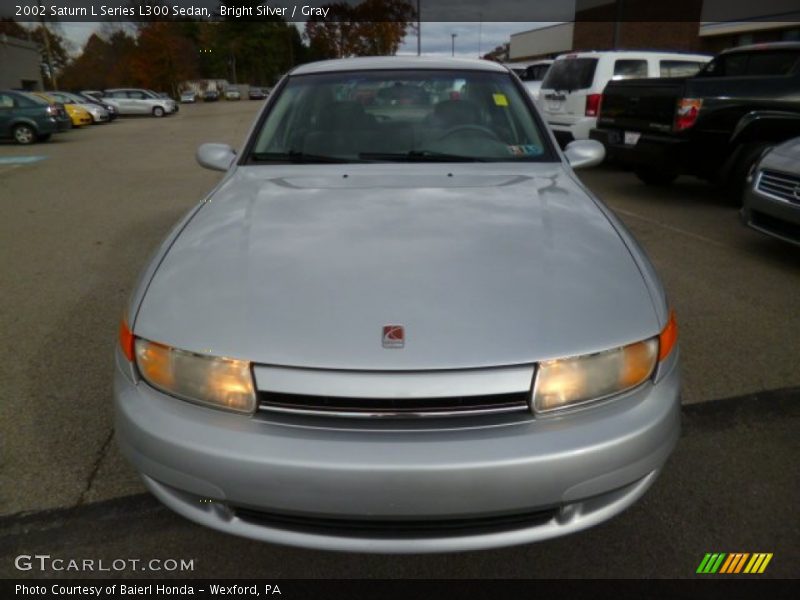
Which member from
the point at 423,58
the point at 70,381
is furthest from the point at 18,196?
the point at 423,58

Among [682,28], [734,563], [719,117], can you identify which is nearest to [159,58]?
[682,28]

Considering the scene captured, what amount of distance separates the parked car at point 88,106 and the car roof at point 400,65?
2543 centimetres

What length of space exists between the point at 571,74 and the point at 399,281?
9384 millimetres

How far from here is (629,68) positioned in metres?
9.73

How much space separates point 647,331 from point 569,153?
1.77 m

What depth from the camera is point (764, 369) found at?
315 centimetres

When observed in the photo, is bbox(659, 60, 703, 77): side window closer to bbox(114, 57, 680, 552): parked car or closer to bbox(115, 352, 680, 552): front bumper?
bbox(114, 57, 680, 552): parked car

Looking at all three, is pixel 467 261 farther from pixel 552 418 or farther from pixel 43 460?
pixel 43 460

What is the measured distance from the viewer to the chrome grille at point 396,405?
60.1 inches

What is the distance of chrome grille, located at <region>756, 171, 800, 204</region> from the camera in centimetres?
450

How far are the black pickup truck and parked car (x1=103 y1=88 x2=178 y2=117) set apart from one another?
33.5m

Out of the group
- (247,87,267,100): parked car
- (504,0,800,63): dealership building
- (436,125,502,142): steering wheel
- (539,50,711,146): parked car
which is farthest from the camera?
(247,87,267,100): parked car

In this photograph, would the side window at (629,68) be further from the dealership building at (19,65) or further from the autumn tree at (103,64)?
the autumn tree at (103,64)

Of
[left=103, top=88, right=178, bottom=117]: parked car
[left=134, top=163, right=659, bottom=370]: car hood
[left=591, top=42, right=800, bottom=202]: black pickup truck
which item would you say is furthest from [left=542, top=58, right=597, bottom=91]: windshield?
[left=103, top=88, right=178, bottom=117]: parked car
